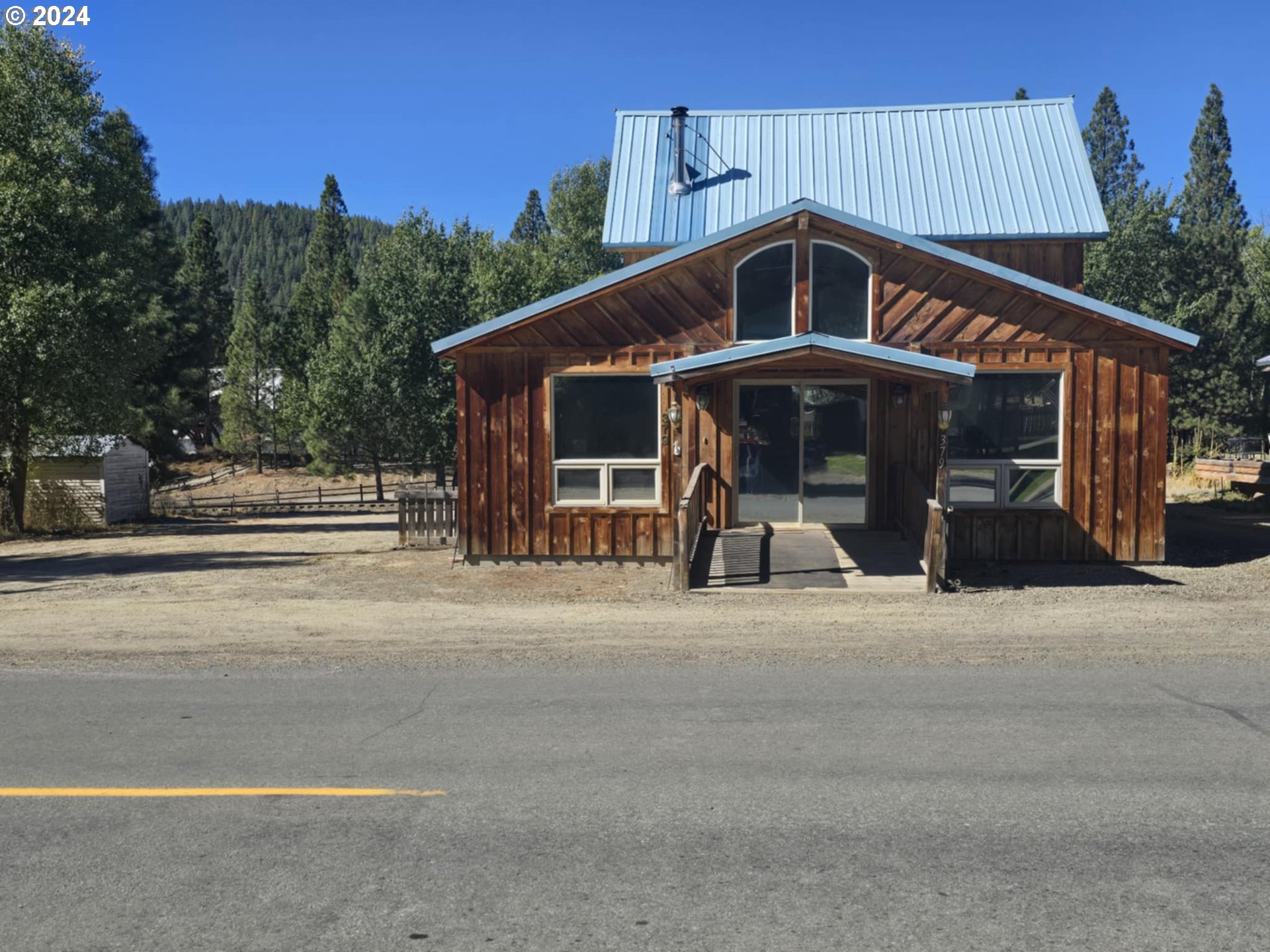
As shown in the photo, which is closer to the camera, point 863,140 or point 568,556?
point 568,556

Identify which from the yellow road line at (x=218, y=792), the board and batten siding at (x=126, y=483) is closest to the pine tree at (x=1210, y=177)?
the board and batten siding at (x=126, y=483)

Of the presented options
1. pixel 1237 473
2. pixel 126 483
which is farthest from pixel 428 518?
pixel 1237 473

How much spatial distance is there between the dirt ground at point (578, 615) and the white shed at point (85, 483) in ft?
32.4

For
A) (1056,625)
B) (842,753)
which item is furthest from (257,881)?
(1056,625)

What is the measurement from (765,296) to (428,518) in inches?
319

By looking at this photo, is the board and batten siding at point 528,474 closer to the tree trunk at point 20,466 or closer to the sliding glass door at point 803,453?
the sliding glass door at point 803,453

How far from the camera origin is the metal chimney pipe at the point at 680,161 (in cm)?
2214

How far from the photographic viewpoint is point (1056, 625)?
11227 mm

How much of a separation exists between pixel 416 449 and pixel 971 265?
80.3 ft

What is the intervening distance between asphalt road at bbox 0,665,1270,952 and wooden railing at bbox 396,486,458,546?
11557 millimetres

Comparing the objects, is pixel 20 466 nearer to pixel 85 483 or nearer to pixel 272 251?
pixel 85 483

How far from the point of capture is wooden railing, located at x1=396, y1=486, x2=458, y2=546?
20.1 meters

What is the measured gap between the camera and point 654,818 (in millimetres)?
5566

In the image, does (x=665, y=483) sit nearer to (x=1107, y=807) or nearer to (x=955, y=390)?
(x=955, y=390)
